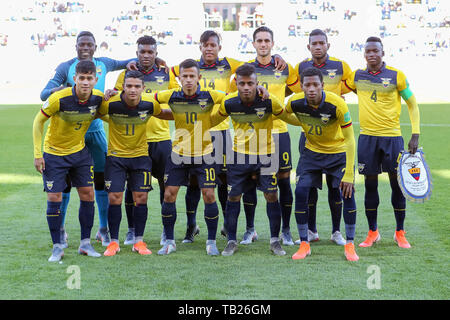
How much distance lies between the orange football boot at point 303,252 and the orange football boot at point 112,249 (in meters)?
1.63

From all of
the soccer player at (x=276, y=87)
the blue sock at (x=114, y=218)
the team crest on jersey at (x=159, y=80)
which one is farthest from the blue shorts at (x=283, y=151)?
the blue sock at (x=114, y=218)

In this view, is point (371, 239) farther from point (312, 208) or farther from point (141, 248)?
point (141, 248)

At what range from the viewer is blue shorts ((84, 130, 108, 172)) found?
6.17m

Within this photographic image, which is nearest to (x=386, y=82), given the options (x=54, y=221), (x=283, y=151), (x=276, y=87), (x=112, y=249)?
(x=276, y=87)

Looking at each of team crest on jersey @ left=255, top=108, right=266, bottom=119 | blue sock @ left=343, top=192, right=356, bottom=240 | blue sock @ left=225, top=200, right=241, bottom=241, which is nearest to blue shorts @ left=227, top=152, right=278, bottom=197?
blue sock @ left=225, top=200, right=241, bottom=241

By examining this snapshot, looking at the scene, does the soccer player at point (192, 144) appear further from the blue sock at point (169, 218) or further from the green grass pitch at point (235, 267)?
the green grass pitch at point (235, 267)

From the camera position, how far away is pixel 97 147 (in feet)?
20.4

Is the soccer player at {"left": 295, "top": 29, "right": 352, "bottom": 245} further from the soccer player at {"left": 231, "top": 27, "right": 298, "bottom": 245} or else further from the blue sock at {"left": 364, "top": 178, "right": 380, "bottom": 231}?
the blue sock at {"left": 364, "top": 178, "right": 380, "bottom": 231}

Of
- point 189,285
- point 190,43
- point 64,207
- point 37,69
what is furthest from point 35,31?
point 189,285

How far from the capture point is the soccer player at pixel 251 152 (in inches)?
222

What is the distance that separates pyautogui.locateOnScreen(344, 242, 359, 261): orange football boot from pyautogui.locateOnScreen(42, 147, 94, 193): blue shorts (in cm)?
239
